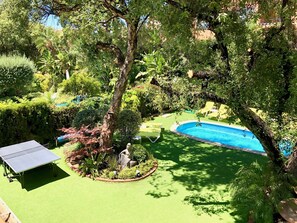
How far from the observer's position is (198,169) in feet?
37.5

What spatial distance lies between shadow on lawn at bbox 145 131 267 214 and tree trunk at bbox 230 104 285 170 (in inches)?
93.2

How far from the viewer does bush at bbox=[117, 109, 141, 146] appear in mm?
13062

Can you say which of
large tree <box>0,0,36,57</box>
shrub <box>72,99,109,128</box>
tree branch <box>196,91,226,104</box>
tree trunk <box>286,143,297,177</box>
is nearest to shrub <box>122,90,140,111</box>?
shrub <box>72,99,109,128</box>

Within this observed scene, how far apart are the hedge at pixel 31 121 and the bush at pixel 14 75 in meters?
8.36

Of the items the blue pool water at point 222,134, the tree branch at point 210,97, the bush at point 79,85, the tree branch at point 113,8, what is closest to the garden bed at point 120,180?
the tree branch at point 210,97

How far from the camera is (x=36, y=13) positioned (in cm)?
1124

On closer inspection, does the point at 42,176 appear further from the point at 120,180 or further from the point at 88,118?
the point at 88,118

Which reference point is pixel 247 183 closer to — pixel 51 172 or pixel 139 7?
pixel 139 7

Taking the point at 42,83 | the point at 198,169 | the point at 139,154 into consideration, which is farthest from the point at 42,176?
the point at 42,83

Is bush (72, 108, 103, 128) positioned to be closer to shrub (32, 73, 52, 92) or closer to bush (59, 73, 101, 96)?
bush (59, 73, 101, 96)

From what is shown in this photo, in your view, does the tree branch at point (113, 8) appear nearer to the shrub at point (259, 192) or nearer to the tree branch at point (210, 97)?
the tree branch at point (210, 97)

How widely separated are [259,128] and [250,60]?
1.98 metres

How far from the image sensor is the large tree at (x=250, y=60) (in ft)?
23.0

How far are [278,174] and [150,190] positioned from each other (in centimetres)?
437
